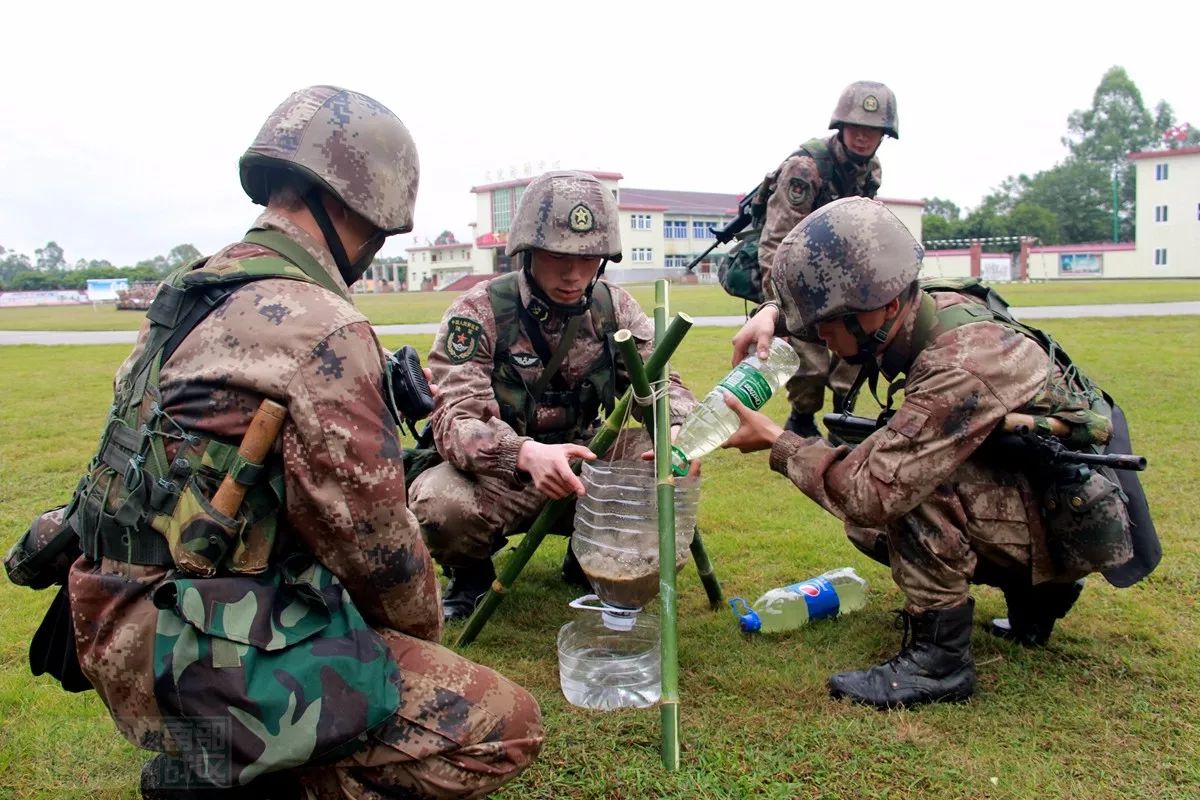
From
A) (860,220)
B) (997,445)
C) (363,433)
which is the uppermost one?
(860,220)

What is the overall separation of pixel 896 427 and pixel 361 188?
7.16ft

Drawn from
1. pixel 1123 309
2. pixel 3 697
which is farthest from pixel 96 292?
pixel 3 697

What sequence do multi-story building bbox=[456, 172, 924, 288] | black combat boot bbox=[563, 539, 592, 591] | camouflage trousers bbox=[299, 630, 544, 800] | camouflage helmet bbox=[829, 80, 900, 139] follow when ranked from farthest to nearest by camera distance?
multi-story building bbox=[456, 172, 924, 288] → camouflage helmet bbox=[829, 80, 900, 139] → black combat boot bbox=[563, 539, 592, 591] → camouflage trousers bbox=[299, 630, 544, 800]

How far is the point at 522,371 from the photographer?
4910 millimetres

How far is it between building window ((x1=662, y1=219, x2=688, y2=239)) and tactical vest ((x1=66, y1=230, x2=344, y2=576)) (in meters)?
83.5

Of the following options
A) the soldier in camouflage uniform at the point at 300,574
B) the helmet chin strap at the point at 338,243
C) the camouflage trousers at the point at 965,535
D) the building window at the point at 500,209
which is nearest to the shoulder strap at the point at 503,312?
the helmet chin strap at the point at 338,243

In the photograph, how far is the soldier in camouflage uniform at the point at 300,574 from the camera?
248 centimetres

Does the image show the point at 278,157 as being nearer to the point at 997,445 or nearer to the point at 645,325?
the point at 645,325

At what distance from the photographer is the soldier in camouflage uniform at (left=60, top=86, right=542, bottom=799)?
8.14 ft

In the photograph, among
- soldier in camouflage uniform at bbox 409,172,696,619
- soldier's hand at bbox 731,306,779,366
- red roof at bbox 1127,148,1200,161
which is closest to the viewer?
soldier's hand at bbox 731,306,779,366

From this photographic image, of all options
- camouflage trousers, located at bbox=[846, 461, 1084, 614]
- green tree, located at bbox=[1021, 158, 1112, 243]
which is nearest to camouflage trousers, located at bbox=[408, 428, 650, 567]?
camouflage trousers, located at bbox=[846, 461, 1084, 614]

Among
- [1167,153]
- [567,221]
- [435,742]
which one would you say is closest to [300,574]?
[435,742]

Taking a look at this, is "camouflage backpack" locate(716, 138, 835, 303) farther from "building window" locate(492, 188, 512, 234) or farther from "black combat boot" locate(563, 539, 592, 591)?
"building window" locate(492, 188, 512, 234)

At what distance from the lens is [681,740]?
3.67 metres
